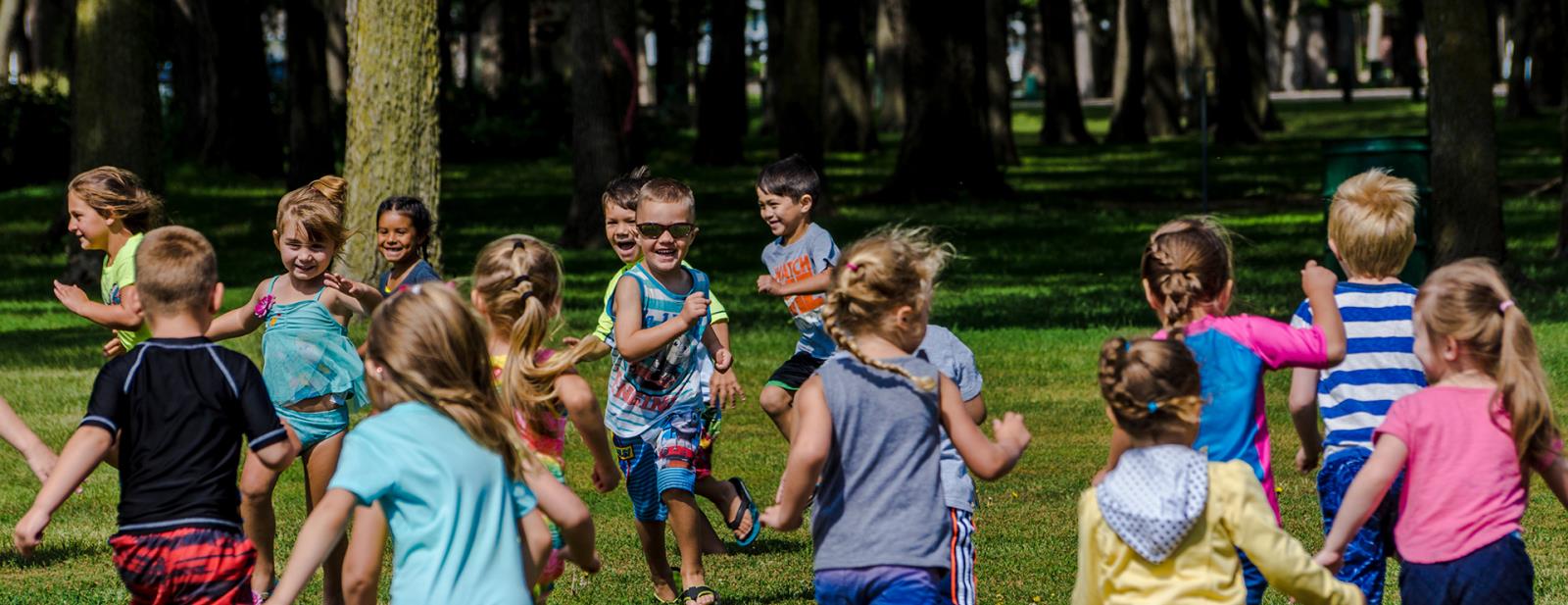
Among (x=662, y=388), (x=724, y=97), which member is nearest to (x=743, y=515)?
(x=662, y=388)

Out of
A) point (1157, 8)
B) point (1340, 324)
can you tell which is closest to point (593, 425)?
point (1340, 324)

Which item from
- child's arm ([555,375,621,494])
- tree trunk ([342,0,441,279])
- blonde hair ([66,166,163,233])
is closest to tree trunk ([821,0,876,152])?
tree trunk ([342,0,441,279])

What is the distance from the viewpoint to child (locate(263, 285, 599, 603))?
13.4ft

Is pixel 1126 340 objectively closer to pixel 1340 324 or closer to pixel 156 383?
pixel 1340 324

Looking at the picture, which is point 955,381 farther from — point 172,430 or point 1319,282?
point 172,430

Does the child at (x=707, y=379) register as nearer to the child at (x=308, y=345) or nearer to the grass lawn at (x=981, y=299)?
the grass lawn at (x=981, y=299)

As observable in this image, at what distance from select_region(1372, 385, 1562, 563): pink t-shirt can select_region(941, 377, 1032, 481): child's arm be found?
93 centimetres

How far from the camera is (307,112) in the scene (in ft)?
80.8

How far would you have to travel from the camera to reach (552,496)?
4.28m

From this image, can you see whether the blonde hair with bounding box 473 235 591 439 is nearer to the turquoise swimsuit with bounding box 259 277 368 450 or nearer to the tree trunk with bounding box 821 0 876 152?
the turquoise swimsuit with bounding box 259 277 368 450

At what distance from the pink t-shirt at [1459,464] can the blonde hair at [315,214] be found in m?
3.60

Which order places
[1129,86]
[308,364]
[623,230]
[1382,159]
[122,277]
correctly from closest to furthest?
[308,364] → [122,277] → [623,230] → [1382,159] → [1129,86]

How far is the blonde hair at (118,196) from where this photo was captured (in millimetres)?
6707

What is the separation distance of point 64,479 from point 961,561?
2.50m
